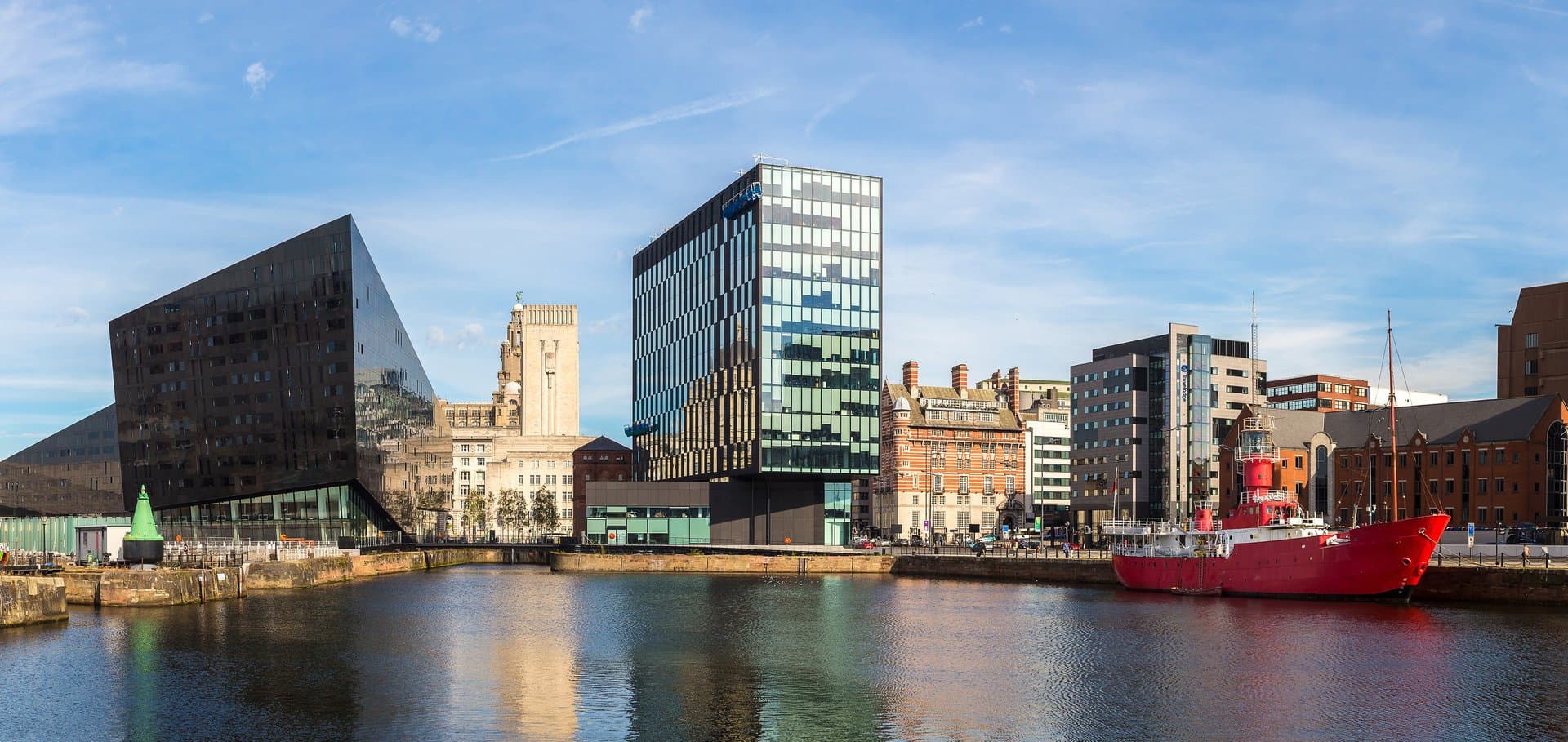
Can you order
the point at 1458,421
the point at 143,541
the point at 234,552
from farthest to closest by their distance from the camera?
the point at 1458,421 → the point at 234,552 → the point at 143,541

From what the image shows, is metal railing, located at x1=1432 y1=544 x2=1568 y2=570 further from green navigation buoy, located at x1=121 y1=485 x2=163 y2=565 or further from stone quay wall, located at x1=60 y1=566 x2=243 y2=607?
green navigation buoy, located at x1=121 y1=485 x2=163 y2=565

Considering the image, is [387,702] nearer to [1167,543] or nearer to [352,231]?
[1167,543]

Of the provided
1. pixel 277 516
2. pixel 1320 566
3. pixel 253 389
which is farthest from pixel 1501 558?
pixel 277 516

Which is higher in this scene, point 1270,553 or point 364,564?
point 1270,553

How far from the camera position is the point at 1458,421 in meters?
144

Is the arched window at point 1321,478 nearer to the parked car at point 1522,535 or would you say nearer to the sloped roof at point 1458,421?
the sloped roof at point 1458,421

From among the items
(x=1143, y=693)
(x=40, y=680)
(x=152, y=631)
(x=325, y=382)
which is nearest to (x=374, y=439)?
(x=325, y=382)

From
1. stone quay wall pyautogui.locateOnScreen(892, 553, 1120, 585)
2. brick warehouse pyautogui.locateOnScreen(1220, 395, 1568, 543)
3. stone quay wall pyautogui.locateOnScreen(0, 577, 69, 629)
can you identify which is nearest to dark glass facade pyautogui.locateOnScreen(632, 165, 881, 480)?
stone quay wall pyautogui.locateOnScreen(892, 553, 1120, 585)

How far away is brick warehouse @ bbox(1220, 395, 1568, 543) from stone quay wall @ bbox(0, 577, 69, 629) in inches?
4451

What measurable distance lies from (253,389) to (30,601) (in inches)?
2168

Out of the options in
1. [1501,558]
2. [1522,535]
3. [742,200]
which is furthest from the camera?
[742,200]

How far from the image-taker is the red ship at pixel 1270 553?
271 ft

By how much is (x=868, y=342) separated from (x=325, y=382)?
173 ft

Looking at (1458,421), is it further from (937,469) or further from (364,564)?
(364,564)
